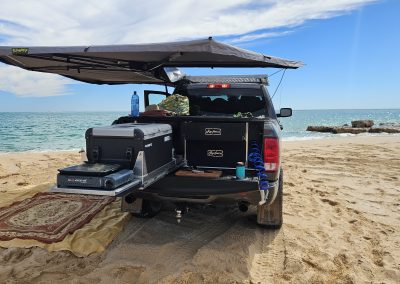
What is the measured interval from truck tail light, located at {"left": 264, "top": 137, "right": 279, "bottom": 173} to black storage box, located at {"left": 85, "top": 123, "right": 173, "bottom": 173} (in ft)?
4.15

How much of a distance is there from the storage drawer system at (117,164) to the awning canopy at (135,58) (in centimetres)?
107

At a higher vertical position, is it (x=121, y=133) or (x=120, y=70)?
(x=120, y=70)

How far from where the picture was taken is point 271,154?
13.2ft

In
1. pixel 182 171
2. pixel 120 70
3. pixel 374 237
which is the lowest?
pixel 374 237

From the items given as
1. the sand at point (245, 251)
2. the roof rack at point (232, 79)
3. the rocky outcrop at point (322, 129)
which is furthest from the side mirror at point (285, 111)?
the rocky outcrop at point (322, 129)

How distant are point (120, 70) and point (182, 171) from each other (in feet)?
9.80

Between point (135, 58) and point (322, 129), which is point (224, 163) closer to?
point (135, 58)

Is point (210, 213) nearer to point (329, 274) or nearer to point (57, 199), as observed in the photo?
point (329, 274)

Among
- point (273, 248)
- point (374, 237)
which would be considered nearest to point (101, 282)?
point (273, 248)

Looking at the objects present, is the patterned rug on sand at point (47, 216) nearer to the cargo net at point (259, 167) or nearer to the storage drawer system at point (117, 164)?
the storage drawer system at point (117, 164)

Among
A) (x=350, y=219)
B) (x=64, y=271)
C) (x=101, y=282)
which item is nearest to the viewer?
(x=101, y=282)

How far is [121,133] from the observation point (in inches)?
136

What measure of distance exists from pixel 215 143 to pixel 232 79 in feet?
10.4

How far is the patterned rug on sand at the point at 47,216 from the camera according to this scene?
4.47 meters
